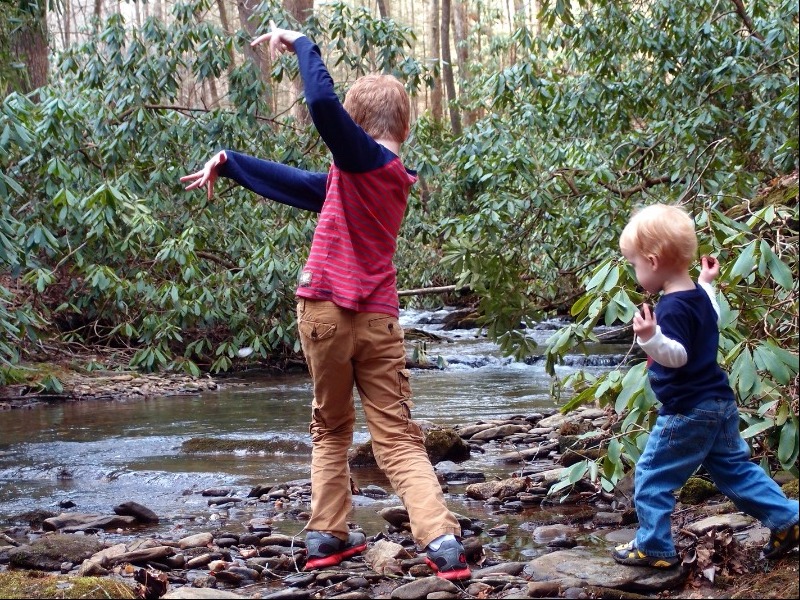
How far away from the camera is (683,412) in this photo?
9.20 feet

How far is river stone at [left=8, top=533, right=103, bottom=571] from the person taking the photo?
3.43 m

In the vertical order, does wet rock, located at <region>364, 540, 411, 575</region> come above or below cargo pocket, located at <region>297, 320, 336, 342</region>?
below

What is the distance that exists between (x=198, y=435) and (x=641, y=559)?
197 inches

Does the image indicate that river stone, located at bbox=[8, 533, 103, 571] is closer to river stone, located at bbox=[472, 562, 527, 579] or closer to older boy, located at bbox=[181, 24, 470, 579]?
older boy, located at bbox=[181, 24, 470, 579]

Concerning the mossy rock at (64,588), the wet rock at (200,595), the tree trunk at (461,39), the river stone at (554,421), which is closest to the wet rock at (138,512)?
the mossy rock at (64,588)

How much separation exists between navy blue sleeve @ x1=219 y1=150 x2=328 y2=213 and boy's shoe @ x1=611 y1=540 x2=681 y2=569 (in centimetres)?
166

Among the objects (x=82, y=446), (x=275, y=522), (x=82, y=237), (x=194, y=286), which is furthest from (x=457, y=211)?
(x=275, y=522)

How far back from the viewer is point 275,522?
4.33m

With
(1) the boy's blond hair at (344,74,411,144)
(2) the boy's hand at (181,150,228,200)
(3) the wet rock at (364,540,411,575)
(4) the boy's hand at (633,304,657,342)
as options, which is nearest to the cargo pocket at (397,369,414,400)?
(3) the wet rock at (364,540,411,575)

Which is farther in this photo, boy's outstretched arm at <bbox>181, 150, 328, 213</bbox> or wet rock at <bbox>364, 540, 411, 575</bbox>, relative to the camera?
boy's outstretched arm at <bbox>181, 150, 328, 213</bbox>

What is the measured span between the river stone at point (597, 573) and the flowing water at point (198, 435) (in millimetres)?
1010

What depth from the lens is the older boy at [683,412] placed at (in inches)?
109

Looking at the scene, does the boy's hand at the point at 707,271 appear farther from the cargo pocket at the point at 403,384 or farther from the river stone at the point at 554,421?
the river stone at the point at 554,421

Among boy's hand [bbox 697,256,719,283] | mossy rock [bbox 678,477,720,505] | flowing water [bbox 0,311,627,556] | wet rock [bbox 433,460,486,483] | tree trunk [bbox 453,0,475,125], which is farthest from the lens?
tree trunk [bbox 453,0,475,125]
